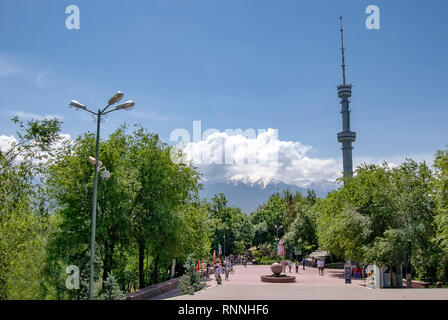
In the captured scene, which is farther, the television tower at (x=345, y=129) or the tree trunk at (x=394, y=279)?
the television tower at (x=345, y=129)

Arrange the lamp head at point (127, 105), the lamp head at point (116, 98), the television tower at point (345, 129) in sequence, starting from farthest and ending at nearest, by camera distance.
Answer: the television tower at point (345, 129), the lamp head at point (127, 105), the lamp head at point (116, 98)

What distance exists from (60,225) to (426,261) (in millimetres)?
27056

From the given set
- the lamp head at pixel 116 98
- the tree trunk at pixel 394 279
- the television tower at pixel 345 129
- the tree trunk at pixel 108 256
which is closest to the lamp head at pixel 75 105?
the lamp head at pixel 116 98

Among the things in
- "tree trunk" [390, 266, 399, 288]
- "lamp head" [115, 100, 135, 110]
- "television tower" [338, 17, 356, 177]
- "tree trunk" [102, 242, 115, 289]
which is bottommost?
"tree trunk" [390, 266, 399, 288]

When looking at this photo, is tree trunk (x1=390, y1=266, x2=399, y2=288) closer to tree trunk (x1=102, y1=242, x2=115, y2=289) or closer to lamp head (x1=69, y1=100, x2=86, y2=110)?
tree trunk (x1=102, y1=242, x2=115, y2=289)

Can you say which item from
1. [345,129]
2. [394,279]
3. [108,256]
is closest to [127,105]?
[108,256]

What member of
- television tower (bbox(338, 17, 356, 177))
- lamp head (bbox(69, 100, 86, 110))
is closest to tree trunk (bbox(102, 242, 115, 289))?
lamp head (bbox(69, 100, 86, 110))

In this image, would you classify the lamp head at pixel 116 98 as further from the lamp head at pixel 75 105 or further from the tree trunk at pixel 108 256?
the tree trunk at pixel 108 256

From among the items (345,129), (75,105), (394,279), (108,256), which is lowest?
(394,279)

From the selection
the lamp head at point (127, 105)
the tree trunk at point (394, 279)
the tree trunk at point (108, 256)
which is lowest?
the tree trunk at point (394, 279)

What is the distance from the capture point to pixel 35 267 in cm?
1889

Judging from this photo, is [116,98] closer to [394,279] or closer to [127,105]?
[127,105]
